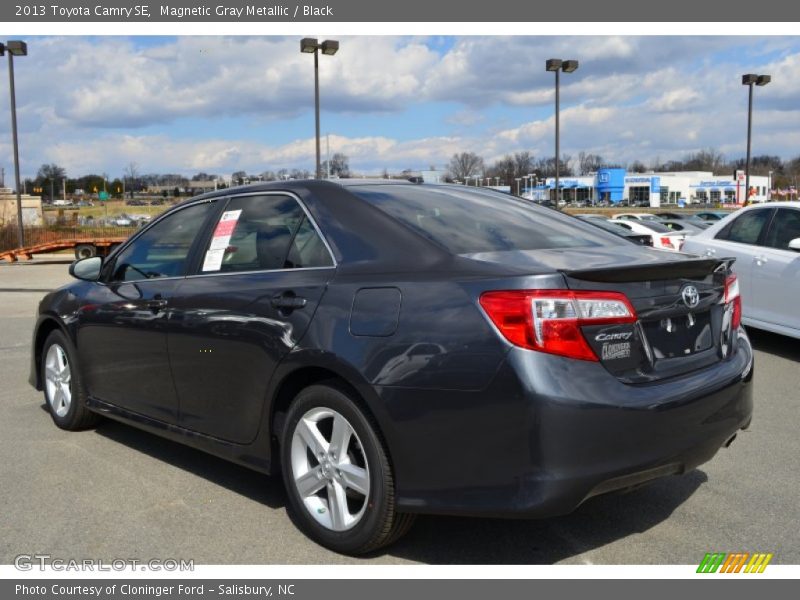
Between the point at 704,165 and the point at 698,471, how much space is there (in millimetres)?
172742

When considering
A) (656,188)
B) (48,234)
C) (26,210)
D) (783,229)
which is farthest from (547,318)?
(656,188)

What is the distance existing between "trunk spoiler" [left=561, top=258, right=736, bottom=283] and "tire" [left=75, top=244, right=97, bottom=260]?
1210 inches

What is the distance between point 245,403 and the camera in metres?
3.94

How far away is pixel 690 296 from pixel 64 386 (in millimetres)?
4387

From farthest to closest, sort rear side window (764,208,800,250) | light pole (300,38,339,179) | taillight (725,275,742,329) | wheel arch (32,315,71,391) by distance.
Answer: light pole (300,38,339,179)
rear side window (764,208,800,250)
wheel arch (32,315,71,391)
taillight (725,275,742,329)

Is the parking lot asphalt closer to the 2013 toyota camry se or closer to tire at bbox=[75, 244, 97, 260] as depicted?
the 2013 toyota camry se

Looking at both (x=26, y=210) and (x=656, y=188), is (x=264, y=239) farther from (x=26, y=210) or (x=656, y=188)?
(x=656, y=188)

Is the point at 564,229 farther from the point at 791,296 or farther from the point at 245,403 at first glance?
the point at 791,296

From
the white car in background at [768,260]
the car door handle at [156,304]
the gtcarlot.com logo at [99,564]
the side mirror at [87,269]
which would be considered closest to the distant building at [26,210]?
the side mirror at [87,269]

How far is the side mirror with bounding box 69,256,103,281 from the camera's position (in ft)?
17.6

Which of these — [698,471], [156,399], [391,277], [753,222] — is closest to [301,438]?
[391,277]

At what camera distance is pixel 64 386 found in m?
5.69

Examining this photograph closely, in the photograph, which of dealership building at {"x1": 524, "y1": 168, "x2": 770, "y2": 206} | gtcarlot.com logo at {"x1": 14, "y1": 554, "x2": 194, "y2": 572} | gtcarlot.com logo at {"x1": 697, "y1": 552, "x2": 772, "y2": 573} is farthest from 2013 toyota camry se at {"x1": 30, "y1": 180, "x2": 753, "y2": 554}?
dealership building at {"x1": 524, "y1": 168, "x2": 770, "y2": 206}

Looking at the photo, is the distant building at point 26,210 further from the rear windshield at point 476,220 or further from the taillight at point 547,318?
the taillight at point 547,318
